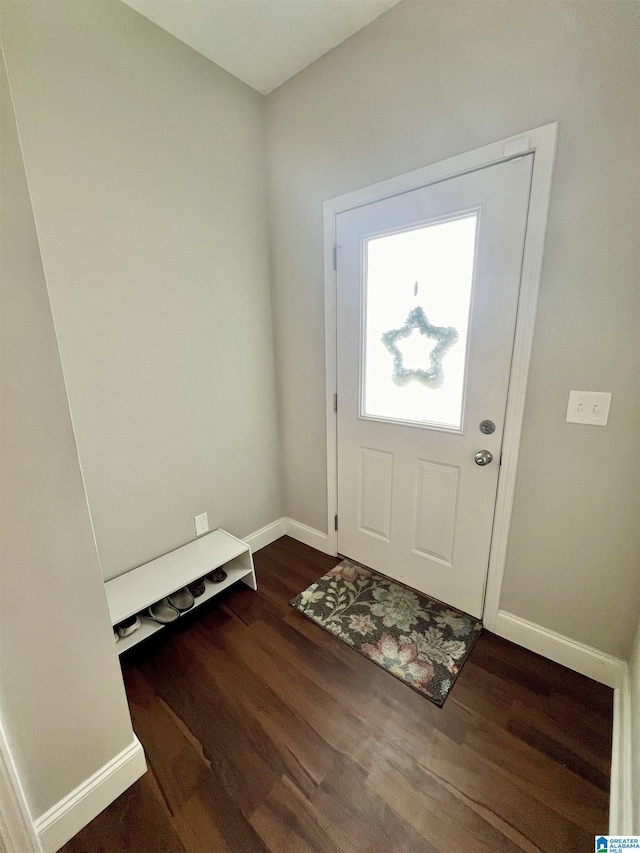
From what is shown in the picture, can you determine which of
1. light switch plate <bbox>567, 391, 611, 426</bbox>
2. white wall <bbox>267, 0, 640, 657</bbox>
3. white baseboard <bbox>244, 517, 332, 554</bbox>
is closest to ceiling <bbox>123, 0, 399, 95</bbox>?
white wall <bbox>267, 0, 640, 657</bbox>

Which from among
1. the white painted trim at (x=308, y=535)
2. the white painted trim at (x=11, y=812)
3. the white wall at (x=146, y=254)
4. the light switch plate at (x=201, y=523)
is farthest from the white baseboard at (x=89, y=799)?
the white painted trim at (x=308, y=535)

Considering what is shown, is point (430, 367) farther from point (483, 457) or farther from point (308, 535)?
point (308, 535)

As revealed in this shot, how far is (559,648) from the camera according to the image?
1.46 m

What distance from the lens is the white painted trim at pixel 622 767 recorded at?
36.7 inches

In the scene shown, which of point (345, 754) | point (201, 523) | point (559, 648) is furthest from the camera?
point (201, 523)

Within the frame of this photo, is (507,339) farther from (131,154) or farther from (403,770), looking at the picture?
(131,154)

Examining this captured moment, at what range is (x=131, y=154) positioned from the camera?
1.48 m

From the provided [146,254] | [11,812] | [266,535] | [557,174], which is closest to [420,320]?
[557,174]

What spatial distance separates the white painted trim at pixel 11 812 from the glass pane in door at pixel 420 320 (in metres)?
1.71

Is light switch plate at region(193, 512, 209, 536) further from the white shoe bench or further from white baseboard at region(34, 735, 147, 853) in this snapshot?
white baseboard at region(34, 735, 147, 853)

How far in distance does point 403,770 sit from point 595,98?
7.58ft

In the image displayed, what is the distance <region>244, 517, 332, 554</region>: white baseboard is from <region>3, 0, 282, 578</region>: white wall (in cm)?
23

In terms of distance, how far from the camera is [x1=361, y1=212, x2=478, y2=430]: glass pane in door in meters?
1.49

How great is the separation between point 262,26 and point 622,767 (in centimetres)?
315
